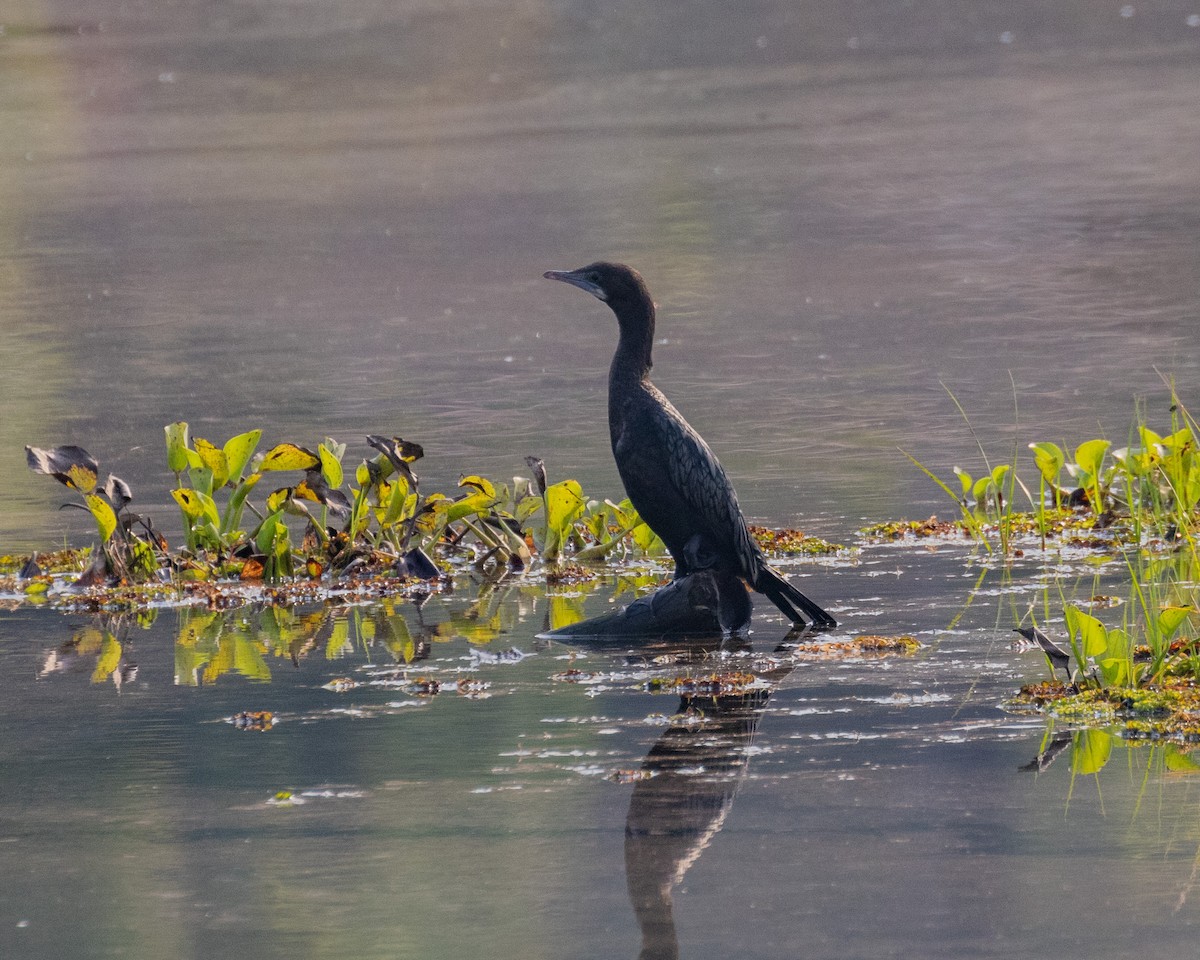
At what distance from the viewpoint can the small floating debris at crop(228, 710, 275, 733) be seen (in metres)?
5.89

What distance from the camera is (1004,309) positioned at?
1471cm

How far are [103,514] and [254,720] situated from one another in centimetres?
197

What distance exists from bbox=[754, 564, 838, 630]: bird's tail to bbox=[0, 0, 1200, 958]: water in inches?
8.3

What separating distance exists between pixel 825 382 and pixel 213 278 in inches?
281

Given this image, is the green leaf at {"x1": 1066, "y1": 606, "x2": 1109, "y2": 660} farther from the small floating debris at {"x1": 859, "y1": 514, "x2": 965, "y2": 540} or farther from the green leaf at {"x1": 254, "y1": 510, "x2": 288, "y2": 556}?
the green leaf at {"x1": 254, "y1": 510, "x2": 288, "y2": 556}

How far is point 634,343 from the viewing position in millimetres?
7273

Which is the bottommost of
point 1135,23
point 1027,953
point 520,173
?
point 1027,953

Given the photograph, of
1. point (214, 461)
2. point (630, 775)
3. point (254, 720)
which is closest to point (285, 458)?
point (214, 461)

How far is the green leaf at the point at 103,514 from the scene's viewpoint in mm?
7637

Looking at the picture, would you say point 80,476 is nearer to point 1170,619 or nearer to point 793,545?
point 793,545

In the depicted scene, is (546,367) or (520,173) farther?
(520,173)

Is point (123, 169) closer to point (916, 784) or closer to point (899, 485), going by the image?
point (899, 485)

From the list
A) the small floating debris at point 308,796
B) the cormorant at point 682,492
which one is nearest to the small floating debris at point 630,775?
the small floating debris at point 308,796

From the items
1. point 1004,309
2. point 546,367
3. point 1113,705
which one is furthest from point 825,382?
point 1113,705
